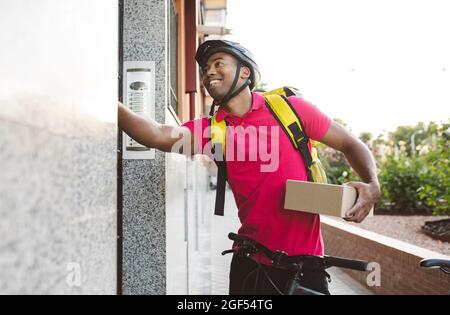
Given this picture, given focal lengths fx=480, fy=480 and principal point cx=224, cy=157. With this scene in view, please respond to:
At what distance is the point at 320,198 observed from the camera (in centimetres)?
209

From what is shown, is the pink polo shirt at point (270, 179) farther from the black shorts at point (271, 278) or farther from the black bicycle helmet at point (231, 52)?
the black bicycle helmet at point (231, 52)

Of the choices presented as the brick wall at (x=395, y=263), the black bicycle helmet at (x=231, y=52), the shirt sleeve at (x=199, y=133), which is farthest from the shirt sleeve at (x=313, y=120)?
the brick wall at (x=395, y=263)

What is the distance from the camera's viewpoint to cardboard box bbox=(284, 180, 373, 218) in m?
2.04

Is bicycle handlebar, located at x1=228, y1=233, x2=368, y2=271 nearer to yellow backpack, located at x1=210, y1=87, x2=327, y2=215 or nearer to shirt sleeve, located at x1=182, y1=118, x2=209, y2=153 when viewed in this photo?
yellow backpack, located at x1=210, y1=87, x2=327, y2=215

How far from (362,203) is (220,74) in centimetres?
105

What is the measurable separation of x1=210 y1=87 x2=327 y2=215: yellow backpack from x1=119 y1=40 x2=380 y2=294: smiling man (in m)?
0.03

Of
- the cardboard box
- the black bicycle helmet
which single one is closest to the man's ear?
the black bicycle helmet

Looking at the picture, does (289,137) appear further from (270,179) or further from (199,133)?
(199,133)

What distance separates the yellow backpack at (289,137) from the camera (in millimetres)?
2422

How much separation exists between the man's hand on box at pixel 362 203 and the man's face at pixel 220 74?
0.87 metres

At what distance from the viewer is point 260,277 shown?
237cm
